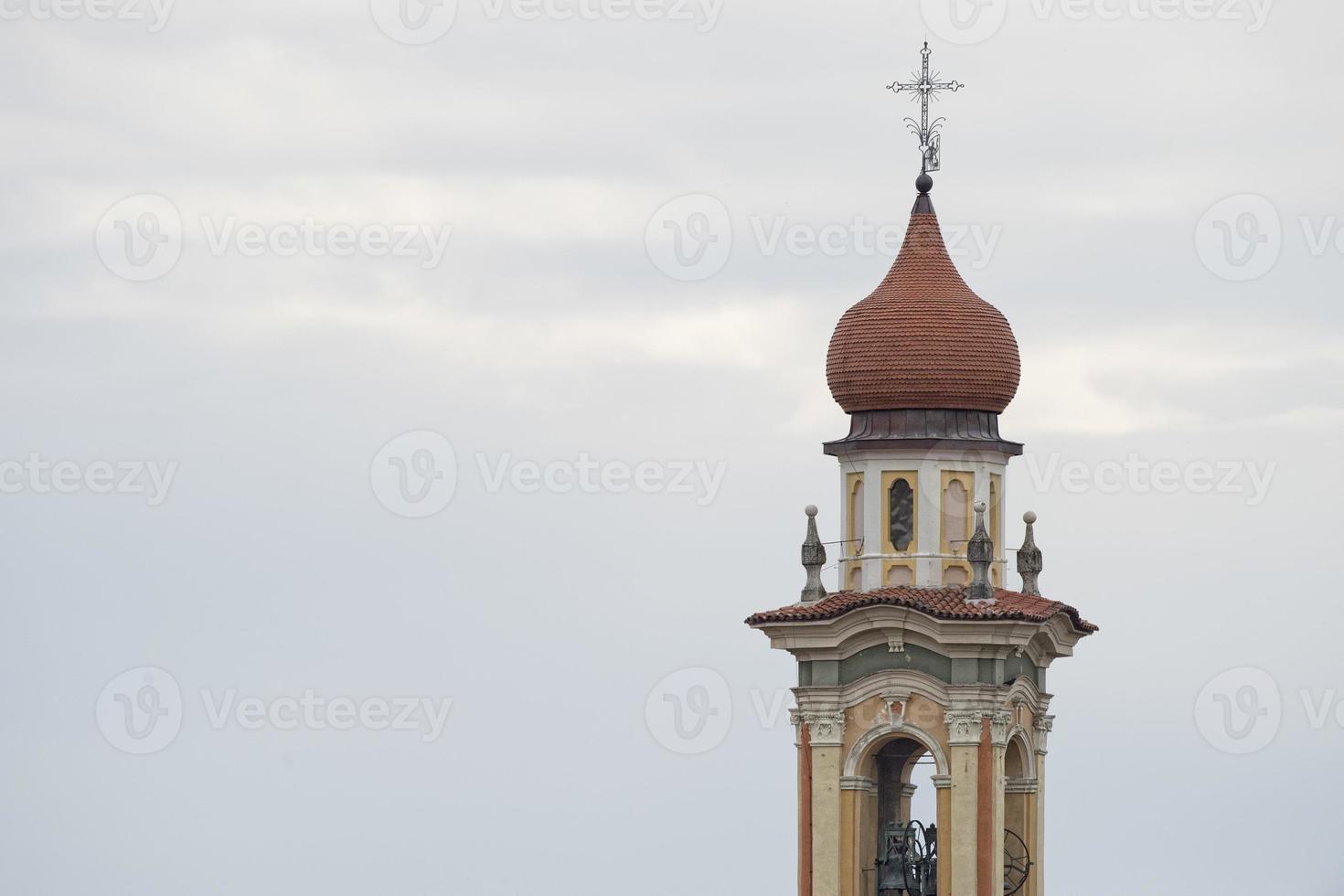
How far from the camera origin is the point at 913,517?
3472 inches

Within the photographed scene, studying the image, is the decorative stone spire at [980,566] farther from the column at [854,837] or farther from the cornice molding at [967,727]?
the column at [854,837]

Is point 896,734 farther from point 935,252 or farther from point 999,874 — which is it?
point 935,252

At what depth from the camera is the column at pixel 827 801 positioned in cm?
8738

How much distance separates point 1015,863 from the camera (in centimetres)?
8881

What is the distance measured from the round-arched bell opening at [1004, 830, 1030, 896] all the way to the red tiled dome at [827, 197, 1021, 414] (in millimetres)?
8477

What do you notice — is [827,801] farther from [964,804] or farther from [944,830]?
[964,804]

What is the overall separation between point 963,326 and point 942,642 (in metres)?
6.38

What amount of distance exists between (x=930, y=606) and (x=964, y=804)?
12.6 feet

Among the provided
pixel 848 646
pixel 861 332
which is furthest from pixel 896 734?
pixel 861 332

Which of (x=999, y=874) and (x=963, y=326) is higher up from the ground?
(x=963, y=326)

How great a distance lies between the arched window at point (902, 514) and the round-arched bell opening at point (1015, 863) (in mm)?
6120

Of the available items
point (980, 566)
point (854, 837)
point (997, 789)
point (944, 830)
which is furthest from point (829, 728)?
point (980, 566)

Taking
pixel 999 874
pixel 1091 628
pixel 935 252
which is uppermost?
pixel 935 252

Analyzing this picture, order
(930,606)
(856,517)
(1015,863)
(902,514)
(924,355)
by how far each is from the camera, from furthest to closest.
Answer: (856,517)
(1015,863)
(902,514)
(924,355)
(930,606)
